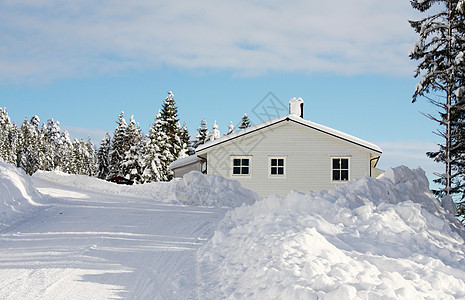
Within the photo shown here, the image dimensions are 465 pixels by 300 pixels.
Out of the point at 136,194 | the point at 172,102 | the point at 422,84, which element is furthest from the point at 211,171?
the point at 172,102

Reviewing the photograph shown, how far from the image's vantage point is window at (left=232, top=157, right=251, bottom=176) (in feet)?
76.9

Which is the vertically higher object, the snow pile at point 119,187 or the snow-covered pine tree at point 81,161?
the snow-covered pine tree at point 81,161

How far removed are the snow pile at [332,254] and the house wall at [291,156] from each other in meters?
12.0

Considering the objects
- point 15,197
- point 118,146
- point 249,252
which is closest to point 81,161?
point 118,146

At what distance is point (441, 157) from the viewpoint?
19828mm

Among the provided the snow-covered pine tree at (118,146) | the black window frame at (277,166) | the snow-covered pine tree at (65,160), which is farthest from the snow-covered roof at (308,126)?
the snow-covered pine tree at (65,160)

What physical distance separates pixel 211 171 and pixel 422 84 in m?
11.7

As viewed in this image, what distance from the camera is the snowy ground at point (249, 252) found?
18.0 feet

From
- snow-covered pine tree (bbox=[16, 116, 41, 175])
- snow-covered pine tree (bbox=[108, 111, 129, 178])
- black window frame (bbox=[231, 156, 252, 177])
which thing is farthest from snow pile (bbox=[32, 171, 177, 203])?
snow-covered pine tree (bbox=[16, 116, 41, 175])

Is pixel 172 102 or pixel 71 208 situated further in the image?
pixel 172 102

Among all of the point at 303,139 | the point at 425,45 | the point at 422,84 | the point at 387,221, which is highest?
the point at 425,45

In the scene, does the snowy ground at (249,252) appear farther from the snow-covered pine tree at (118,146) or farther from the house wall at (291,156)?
the snow-covered pine tree at (118,146)

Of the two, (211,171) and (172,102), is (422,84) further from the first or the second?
(172,102)

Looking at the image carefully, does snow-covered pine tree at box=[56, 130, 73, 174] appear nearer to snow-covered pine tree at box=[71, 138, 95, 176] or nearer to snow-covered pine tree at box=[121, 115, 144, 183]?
snow-covered pine tree at box=[71, 138, 95, 176]
